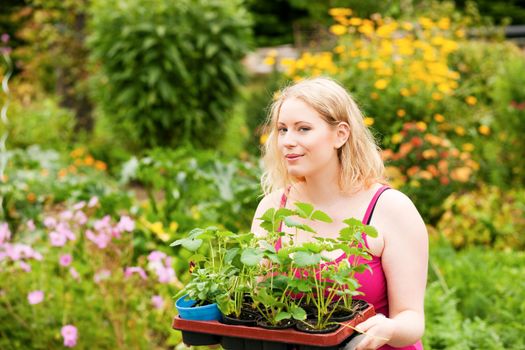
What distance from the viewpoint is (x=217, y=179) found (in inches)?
183

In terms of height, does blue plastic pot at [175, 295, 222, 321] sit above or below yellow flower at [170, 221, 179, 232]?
above

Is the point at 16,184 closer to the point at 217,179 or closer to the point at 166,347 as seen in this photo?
the point at 217,179

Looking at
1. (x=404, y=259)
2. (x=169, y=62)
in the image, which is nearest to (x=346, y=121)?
(x=404, y=259)

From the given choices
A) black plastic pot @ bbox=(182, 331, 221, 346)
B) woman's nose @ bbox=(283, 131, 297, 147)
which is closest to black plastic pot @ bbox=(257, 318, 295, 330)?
black plastic pot @ bbox=(182, 331, 221, 346)

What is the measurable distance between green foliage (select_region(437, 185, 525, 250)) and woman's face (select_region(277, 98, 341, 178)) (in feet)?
12.0

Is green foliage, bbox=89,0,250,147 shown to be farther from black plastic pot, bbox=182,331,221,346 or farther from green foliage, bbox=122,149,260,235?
black plastic pot, bbox=182,331,221,346

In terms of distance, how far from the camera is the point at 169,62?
315 inches

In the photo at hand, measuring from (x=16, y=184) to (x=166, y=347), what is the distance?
2004 mm

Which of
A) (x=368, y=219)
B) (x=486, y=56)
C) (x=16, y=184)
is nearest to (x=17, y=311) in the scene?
(x=16, y=184)

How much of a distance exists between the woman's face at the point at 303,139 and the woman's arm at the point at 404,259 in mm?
215

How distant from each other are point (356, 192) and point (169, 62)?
6.17m

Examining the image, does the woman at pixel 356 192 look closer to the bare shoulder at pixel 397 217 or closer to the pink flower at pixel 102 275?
the bare shoulder at pixel 397 217

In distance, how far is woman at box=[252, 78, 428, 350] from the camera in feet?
6.43

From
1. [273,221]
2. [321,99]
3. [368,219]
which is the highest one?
[321,99]
